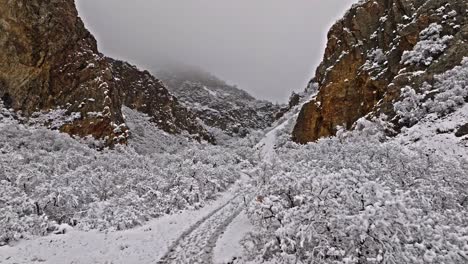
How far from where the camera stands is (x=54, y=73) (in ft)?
134

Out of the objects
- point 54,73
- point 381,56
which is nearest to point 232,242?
point 381,56

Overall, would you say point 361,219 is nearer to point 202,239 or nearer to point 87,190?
point 202,239

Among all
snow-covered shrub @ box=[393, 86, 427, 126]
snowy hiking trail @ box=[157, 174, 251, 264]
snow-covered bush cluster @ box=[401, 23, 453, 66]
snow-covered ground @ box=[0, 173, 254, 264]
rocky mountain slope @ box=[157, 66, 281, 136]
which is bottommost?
snow-covered ground @ box=[0, 173, 254, 264]

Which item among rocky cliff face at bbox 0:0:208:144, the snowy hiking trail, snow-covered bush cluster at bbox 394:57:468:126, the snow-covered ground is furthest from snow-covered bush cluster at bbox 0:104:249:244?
snow-covered bush cluster at bbox 394:57:468:126

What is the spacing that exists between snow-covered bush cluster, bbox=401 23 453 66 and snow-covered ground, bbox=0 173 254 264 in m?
19.0

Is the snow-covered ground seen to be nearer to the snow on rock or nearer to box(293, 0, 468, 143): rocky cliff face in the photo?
the snow on rock

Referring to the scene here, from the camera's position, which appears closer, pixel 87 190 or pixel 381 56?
pixel 87 190

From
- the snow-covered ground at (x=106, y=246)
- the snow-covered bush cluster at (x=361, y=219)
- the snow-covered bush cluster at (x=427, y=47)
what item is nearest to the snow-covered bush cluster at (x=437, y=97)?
the snow-covered bush cluster at (x=427, y=47)

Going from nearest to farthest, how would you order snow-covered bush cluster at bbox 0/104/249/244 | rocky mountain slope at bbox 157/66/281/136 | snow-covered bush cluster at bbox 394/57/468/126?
1. snow-covered bush cluster at bbox 0/104/249/244
2. snow-covered bush cluster at bbox 394/57/468/126
3. rocky mountain slope at bbox 157/66/281/136

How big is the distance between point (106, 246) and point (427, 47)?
24371 millimetres

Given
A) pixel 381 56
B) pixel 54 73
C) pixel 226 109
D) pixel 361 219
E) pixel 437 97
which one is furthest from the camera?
pixel 226 109

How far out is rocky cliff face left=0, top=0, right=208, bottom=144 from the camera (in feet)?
126

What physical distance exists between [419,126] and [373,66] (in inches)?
477

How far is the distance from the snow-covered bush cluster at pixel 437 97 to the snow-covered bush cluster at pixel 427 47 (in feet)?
9.42
